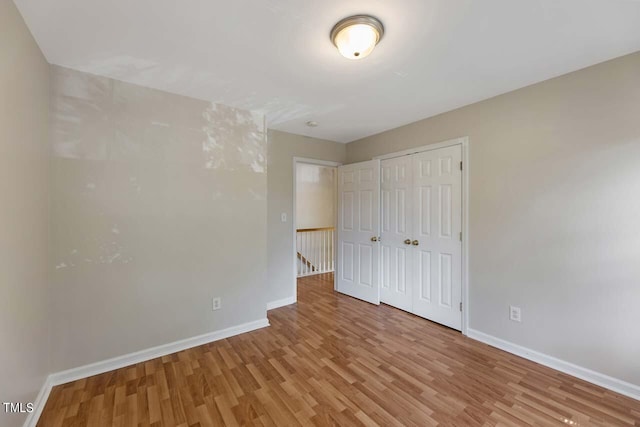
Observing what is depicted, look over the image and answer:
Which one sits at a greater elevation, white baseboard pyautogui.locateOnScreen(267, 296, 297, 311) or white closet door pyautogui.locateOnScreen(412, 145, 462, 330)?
white closet door pyautogui.locateOnScreen(412, 145, 462, 330)

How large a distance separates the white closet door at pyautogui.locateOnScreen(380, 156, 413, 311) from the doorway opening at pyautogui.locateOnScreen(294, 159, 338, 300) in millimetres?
1723

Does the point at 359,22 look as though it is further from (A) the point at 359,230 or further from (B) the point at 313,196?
(B) the point at 313,196

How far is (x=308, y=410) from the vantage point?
170 cm

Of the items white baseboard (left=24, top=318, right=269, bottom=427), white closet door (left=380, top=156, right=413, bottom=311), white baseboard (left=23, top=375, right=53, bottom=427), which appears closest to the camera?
white baseboard (left=23, top=375, right=53, bottom=427)

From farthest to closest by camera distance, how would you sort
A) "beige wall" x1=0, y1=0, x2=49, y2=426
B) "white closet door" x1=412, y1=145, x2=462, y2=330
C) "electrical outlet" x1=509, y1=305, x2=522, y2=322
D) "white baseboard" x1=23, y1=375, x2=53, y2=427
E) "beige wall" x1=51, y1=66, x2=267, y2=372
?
"white closet door" x1=412, y1=145, x2=462, y2=330 < "electrical outlet" x1=509, y1=305, x2=522, y2=322 < "beige wall" x1=51, y1=66, x2=267, y2=372 < "white baseboard" x1=23, y1=375, x2=53, y2=427 < "beige wall" x1=0, y1=0, x2=49, y2=426

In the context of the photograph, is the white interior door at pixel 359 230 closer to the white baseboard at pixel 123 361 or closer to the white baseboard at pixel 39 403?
the white baseboard at pixel 123 361

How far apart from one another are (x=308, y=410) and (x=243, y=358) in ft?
2.85

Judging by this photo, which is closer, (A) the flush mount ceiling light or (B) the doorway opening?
(A) the flush mount ceiling light

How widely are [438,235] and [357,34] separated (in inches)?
88.7

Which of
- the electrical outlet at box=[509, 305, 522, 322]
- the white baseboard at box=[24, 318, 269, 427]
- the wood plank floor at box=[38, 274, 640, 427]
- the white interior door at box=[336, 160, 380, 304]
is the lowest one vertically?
the wood plank floor at box=[38, 274, 640, 427]

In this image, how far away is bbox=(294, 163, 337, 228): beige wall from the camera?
6379 millimetres

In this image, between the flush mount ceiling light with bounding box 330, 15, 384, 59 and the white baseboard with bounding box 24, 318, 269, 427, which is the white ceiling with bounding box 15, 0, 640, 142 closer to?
the flush mount ceiling light with bounding box 330, 15, 384, 59

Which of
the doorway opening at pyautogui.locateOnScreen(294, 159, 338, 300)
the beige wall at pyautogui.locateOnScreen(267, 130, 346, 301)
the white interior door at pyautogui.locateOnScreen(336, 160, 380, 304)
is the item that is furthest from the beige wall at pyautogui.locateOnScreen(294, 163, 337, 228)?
the beige wall at pyautogui.locateOnScreen(267, 130, 346, 301)

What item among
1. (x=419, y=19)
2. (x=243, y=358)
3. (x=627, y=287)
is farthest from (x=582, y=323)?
(x=243, y=358)
